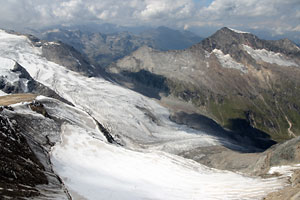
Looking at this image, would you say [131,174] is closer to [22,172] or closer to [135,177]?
[135,177]

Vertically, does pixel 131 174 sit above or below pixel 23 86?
above

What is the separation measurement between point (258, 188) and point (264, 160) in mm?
25102

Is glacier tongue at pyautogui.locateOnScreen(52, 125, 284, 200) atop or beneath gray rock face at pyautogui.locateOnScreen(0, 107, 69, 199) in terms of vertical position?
beneath

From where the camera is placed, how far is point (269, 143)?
200 meters

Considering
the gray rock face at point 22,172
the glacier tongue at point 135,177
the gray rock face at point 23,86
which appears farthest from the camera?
the gray rock face at point 23,86

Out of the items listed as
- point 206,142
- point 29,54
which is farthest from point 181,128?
point 29,54

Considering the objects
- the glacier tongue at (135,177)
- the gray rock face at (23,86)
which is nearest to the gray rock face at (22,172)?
the glacier tongue at (135,177)

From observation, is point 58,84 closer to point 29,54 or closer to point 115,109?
point 115,109

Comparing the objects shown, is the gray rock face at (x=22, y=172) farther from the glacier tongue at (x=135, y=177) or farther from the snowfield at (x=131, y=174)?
the glacier tongue at (x=135, y=177)

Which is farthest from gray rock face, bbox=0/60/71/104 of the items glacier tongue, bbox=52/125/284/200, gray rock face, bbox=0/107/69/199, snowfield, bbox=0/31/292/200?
gray rock face, bbox=0/107/69/199

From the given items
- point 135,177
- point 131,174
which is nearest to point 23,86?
point 131,174

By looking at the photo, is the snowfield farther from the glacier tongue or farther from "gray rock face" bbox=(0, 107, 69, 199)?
"gray rock face" bbox=(0, 107, 69, 199)

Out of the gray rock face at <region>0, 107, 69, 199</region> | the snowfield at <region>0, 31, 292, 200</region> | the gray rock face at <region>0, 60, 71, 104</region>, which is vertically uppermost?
the gray rock face at <region>0, 107, 69, 199</region>

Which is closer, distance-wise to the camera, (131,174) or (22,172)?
(22,172)
